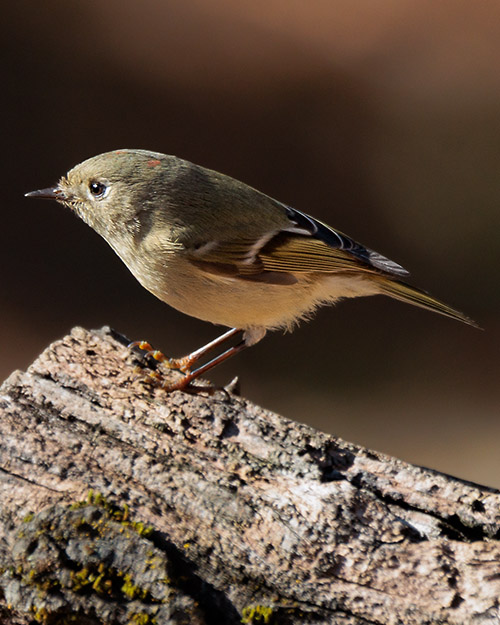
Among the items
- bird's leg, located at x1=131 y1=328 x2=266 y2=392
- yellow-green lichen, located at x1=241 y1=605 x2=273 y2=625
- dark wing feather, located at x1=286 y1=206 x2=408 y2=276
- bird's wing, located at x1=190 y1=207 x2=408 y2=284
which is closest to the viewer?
yellow-green lichen, located at x1=241 y1=605 x2=273 y2=625

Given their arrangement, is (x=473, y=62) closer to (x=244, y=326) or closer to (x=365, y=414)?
(x=365, y=414)

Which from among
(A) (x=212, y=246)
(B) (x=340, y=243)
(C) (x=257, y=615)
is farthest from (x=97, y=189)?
(C) (x=257, y=615)

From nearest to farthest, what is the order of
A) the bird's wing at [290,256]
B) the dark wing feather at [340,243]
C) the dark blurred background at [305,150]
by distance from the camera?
1. the bird's wing at [290,256]
2. the dark wing feather at [340,243]
3. the dark blurred background at [305,150]

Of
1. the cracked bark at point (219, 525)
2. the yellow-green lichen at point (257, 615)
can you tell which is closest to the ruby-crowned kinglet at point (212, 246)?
the cracked bark at point (219, 525)

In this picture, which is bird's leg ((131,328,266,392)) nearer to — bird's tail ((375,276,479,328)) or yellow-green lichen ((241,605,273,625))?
bird's tail ((375,276,479,328))

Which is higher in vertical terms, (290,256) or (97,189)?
(290,256)

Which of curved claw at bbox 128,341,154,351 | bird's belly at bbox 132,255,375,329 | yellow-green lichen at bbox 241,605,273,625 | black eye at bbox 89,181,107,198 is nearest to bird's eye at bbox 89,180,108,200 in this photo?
black eye at bbox 89,181,107,198

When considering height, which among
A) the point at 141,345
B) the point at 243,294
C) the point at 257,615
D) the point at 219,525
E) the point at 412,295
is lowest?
the point at 257,615

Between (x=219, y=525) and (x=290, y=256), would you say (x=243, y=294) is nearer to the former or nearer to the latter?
(x=290, y=256)

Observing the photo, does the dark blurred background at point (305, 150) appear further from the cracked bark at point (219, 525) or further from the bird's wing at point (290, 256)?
the cracked bark at point (219, 525)
